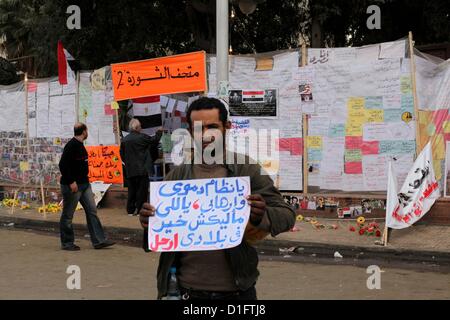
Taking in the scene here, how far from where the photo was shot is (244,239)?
3.22 meters

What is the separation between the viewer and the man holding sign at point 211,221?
3.14 meters

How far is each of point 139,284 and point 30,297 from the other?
125 cm

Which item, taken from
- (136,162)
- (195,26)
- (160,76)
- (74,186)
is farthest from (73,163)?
(195,26)

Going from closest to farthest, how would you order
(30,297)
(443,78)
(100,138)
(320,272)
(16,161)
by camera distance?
(30,297) < (320,272) < (443,78) < (100,138) < (16,161)

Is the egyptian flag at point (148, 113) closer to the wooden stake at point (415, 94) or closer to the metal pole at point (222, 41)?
the metal pole at point (222, 41)

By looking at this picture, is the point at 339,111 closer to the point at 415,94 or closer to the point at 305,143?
the point at 305,143

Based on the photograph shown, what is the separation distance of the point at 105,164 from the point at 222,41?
17.9ft

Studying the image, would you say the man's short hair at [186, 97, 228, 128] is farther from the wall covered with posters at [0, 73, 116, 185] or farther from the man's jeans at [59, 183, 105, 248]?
the wall covered with posters at [0, 73, 116, 185]

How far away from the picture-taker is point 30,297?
6715 millimetres

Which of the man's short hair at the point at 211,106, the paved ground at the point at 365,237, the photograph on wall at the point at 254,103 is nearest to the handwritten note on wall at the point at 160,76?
the photograph on wall at the point at 254,103

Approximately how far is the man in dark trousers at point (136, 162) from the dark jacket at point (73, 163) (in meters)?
2.82

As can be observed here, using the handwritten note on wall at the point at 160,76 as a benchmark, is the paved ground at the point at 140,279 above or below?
below

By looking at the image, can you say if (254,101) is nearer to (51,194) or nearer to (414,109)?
(414,109)

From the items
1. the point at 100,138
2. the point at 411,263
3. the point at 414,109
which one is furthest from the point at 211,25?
the point at 411,263
